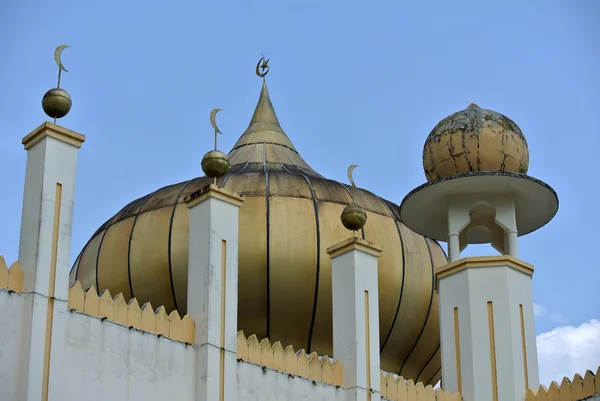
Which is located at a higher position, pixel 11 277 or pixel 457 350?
pixel 457 350

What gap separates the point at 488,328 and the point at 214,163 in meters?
4.29

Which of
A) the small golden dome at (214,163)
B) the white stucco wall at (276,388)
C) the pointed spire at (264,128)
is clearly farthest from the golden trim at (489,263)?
the pointed spire at (264,128)

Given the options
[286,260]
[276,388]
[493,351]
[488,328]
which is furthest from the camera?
[286,260]

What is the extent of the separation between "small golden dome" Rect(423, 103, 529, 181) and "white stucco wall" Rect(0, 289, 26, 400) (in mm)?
7105

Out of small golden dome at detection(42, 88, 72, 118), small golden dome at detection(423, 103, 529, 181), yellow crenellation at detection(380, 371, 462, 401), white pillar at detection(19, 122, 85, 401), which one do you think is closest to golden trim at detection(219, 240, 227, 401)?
white pillar at detection(19, 122, 85, 401)

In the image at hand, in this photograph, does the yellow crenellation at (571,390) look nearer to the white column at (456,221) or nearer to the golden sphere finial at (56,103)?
the white column at (456,221)

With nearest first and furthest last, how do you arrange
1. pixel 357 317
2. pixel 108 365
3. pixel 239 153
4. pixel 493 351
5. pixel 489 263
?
pixel 108 365, pixel 357 317, pixel 493 351, pixel 489 263, pixel 239 153

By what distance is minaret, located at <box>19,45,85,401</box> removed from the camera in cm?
1299

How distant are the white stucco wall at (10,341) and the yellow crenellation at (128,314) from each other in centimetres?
64

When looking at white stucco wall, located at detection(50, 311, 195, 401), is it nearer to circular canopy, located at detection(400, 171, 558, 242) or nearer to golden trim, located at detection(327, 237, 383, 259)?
golden trim, located at detection(327, 237, 383, 259)

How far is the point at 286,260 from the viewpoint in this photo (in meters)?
18.6

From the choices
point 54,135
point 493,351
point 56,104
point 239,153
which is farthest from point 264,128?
point 54,135

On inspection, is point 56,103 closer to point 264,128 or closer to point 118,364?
point 118,364

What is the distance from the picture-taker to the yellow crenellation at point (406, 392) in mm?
16078
